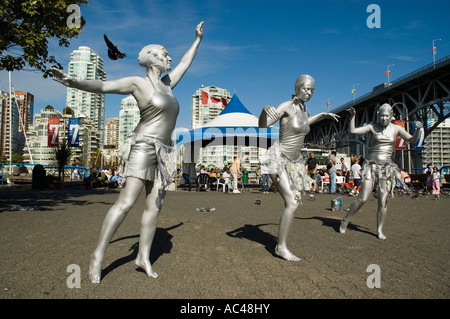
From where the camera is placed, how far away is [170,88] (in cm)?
362

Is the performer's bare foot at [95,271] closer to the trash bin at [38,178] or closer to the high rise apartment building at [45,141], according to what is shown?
the trash bin at [38,178]

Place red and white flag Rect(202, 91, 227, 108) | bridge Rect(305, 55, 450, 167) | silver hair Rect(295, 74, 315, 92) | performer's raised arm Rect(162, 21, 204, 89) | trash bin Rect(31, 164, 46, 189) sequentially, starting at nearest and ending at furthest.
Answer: performer's raised arm Rect(162, 21, 204, 89)
silver hair Rect(295, 74, 315, 92)
trash bin Rect(31, 164, 46, 189)
red and white flag Rect(202, 91, 227, 108)
bridge Rect(305, 55, 450, 167)

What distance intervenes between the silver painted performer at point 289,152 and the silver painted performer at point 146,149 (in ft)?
A: 4.51

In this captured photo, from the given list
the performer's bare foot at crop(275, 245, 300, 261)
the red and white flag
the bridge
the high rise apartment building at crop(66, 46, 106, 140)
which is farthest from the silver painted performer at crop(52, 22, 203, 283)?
the bridge

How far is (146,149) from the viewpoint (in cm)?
320

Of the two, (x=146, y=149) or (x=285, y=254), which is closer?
(x=146, y=149)

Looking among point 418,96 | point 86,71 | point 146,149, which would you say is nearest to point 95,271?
point 146,149

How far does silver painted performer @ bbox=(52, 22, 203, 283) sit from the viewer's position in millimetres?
3062

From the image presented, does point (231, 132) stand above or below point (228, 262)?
above

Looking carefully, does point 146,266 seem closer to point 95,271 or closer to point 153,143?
point 95,271

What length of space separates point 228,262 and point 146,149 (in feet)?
5.31

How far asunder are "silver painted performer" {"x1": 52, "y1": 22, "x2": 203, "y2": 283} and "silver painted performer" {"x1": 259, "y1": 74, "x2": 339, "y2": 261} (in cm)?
137

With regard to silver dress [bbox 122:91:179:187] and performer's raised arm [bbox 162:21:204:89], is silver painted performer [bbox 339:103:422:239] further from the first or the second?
silver dress [bbox 122:91:179:187]
